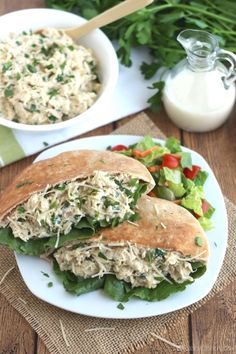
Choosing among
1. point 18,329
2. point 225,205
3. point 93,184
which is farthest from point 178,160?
point 18,329

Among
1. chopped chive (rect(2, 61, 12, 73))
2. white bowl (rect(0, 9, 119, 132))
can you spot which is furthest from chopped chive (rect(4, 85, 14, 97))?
white bowl (rect(0, 9, 119, 132))

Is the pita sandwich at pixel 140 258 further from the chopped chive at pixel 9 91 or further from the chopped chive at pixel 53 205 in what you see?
the chopped chive at pixel 9 91

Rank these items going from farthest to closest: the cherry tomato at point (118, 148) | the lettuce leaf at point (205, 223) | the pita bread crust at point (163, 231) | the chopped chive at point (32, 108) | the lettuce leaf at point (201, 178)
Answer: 1. the chopped chive at point (32, 108)
2. the cherry tomato at point (118, 148)
3. the lettuce leaf at point (201, 178)
4. the lettuce leaf at point (205, 223)
5. the pita bread crust at point (163, 231)

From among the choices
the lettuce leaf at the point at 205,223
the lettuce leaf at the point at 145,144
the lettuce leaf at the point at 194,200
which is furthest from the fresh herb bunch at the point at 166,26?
the lettuce leaf at the point at 205,223

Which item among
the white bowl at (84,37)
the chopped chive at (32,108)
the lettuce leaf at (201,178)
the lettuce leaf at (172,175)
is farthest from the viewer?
the white bowl at (84,37)

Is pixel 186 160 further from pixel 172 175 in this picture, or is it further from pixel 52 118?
pixel 52 118

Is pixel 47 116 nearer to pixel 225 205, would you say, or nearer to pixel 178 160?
pixel 178 160

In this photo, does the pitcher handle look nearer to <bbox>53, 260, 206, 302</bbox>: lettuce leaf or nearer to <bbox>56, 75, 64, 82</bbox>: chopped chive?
<bbox>56, 75, 64, 82</bbox>: chopped chive
